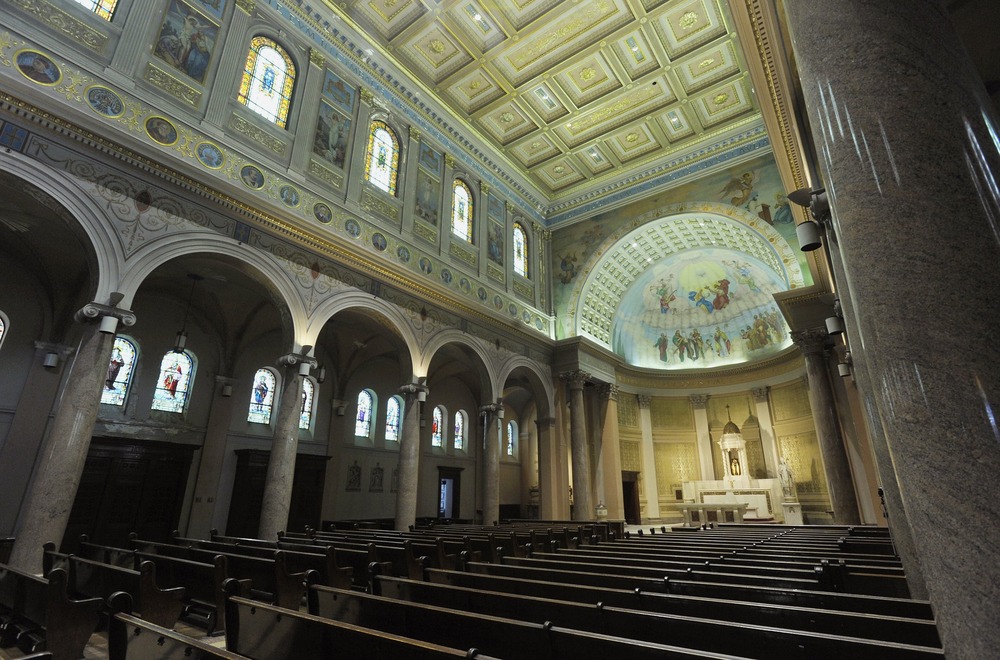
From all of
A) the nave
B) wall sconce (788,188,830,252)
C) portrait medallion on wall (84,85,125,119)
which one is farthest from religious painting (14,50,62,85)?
wall sconce (788,188,830,252)

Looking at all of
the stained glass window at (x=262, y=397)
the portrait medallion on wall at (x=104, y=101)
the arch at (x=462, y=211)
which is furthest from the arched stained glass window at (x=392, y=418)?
the portrait medallion on wall at (x=104, y=101)

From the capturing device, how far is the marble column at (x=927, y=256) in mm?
1606

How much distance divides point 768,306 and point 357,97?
719 inches

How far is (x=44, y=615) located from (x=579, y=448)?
15443 millimetres

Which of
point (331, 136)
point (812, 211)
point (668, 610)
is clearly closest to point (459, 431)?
point (331, 136)

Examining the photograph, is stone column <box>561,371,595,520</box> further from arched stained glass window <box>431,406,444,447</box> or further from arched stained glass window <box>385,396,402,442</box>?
arched stained glass window <box>385,396,402,442</box>

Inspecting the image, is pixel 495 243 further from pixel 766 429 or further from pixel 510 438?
pixel 766 429

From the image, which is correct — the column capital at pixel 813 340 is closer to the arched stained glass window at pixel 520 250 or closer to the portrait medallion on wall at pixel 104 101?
the arched stained glass window at pixel 520 250

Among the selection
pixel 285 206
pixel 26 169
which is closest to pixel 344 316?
pixel 285 206

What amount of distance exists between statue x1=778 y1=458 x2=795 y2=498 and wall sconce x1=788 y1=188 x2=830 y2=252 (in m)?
16.0

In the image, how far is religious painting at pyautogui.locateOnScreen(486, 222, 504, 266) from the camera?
1713 cm

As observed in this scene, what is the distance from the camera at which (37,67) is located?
7.76 metres

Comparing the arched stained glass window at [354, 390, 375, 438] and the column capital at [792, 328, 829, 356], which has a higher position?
the column capital at [792, 328, 829, 356]

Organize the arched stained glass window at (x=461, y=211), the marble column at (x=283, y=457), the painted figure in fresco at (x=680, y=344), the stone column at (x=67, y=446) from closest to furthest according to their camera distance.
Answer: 1. the stone column at (x=67, y=446)
2. the marble column at (x=283, y=457)
3. the arched stained glass window at (x=461, y=211)
4. the painted figure in fresco at (x=680, y=344)
